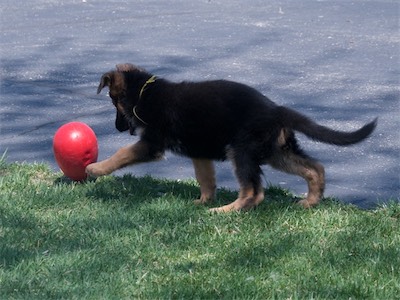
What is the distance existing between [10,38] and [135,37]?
1635mm

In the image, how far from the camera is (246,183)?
6410 mm

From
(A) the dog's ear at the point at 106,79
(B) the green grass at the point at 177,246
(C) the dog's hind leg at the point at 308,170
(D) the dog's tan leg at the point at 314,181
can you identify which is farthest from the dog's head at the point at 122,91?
(D) the dog's tan leg at the point at 314,181

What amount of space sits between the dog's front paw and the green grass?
0.14 metres

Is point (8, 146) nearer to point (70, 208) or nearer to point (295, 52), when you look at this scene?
point (70, 208)

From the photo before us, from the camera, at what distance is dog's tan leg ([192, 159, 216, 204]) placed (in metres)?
6.71

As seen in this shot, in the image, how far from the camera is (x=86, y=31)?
12.6 m

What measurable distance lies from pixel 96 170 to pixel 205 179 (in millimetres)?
784

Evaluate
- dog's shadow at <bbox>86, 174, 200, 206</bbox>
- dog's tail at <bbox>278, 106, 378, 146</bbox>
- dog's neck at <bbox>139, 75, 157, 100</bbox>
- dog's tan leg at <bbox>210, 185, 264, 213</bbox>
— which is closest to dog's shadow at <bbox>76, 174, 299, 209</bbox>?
dog's shadow at <bbox>86, 174, 200, 206</bbox>

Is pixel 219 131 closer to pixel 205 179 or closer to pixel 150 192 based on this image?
pixel 205 179

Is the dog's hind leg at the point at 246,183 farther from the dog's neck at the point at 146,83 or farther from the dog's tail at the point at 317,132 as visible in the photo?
the dog's neck at the point at 146,83

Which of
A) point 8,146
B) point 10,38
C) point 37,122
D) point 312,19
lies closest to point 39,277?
point 8,146

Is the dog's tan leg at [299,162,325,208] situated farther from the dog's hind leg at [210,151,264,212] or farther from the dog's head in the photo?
the dog's head

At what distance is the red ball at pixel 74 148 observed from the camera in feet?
22.4

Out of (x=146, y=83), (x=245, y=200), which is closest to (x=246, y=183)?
(x=245, y=200)
